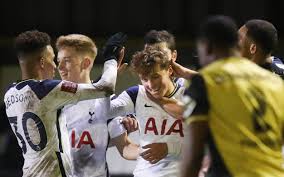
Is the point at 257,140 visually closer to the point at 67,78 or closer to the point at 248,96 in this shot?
the point at 248,96

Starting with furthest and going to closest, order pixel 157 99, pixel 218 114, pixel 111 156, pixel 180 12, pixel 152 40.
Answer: pixel 180 12
pixel 111 156
pixel 152 40
pixel 157 99
pixel 218 114

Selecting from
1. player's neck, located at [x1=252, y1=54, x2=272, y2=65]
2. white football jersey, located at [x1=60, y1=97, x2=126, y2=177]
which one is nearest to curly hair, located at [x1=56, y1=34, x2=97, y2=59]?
white football jersey, located at [x1=60, y1=97, x2=126, y2=177]

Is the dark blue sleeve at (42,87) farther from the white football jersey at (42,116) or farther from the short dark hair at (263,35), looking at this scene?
the short dark hair at (263,35)

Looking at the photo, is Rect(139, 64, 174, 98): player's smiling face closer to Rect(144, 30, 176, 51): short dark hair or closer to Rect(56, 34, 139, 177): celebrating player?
Rect(56, 34, 139, 177): celebrating player

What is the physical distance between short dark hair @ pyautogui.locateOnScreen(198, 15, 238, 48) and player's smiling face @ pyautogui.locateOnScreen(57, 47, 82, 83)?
213 centimetres

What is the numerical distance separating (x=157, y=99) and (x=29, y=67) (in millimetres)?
994

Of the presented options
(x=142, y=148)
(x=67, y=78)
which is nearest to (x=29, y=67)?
(x=67, y=78)

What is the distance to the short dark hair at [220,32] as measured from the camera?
3.61m

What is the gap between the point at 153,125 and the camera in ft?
18.1

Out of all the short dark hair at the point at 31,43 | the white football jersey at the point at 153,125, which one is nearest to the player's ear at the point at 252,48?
the white football jersey at the point at 153,125

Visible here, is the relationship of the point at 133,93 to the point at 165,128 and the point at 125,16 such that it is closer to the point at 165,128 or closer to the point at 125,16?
the point at 165,128

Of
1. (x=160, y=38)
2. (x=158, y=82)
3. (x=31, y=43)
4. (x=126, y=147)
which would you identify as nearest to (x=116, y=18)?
(x=160, y=38)

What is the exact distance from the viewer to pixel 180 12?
11.1 m

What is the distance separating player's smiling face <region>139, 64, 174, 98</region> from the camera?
538cm
